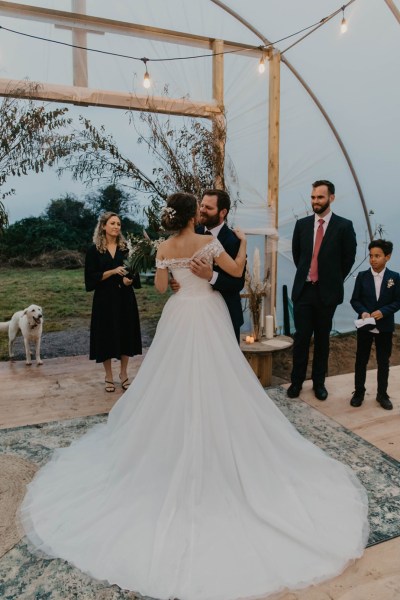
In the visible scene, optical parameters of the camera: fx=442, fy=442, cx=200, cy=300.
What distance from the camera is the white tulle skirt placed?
1.79 metres

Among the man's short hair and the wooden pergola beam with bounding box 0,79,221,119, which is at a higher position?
the wooden pergola beam with bounding box 0,79,221,119

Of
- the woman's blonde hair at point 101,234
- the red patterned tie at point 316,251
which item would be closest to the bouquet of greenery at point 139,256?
the woman's blonde hair at point 101,234

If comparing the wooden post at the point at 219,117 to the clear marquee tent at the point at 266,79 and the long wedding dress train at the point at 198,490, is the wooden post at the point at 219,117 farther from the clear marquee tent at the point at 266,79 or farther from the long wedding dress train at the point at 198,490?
the long wedding dress train at the point at 198,490

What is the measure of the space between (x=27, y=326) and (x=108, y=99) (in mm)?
2571

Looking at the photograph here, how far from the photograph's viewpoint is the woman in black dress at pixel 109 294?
3924 mm

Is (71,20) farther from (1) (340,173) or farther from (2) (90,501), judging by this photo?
(2) (90,501)

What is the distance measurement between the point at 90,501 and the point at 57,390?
2.19 m

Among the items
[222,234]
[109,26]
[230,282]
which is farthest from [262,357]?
[109,26]

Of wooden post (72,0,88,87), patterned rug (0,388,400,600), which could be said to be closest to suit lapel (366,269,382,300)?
patterned rug (0,388,400,600)

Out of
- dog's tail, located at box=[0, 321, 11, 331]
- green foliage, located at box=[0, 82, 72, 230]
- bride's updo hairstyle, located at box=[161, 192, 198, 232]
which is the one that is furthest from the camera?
dog's tail, located at box=[0, 321, 11, 331]

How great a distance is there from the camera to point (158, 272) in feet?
8.18

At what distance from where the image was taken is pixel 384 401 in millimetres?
3723

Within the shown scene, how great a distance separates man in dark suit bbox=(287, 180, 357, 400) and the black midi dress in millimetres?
1527

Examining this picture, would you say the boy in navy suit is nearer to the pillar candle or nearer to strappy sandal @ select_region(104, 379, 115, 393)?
the pillar candle
